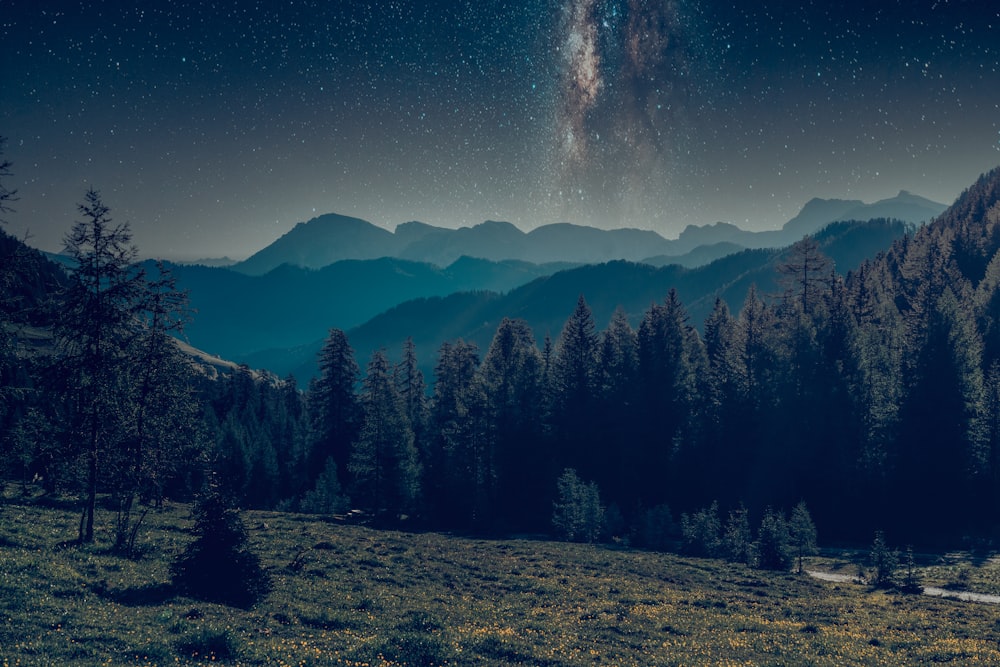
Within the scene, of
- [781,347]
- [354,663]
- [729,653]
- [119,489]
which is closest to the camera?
[354,663]

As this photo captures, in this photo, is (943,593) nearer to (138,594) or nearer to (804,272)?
(138,594)

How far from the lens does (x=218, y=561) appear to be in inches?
836

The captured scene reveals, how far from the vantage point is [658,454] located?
2494 inches

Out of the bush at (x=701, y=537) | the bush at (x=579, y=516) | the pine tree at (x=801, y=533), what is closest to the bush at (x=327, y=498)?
the bush at (x=579, y=516)

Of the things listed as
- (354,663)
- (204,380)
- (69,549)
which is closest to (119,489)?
(69,549)

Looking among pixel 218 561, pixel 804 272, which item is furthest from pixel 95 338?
pixel 804 272

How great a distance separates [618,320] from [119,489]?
178ft

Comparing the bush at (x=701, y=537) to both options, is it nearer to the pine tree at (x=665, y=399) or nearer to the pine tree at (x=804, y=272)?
the pine tree at (x=665, y=399)

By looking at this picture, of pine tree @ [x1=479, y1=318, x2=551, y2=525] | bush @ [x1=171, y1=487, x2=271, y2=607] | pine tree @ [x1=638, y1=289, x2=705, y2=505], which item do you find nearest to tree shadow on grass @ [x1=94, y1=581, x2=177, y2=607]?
bush @ [x1=171, y1=487, x2=271, y2=607]

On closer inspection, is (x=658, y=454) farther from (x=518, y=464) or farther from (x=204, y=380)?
(x=204, y=380)

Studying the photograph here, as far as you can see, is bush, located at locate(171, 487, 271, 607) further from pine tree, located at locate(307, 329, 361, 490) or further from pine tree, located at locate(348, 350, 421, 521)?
pine tree, located at locate(307, 329, 361, 490)

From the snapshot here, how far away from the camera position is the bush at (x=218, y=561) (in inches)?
819

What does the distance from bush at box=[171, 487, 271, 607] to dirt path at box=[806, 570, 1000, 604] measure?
1346 inches

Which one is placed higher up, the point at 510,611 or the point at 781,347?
the point at 781,347
